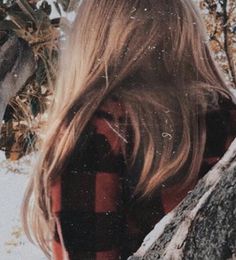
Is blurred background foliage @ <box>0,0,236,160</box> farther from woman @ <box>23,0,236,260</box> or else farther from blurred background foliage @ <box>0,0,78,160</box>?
woman @ <box>23,0,236,260</box>

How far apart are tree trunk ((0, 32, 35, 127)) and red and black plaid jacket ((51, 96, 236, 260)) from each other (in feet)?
8.20

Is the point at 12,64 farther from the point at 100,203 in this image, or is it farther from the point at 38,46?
the point at 100,203

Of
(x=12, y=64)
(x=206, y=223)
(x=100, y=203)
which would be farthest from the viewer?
(x=12, y=64)

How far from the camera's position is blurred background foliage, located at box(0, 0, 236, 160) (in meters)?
3.60

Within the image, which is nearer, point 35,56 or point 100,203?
point 100,203

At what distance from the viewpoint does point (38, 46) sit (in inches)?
144

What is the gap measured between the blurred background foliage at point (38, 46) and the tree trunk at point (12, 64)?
43 millimetres

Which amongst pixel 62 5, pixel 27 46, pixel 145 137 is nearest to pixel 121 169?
pixel 145 137

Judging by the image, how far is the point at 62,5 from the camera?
3.97 m

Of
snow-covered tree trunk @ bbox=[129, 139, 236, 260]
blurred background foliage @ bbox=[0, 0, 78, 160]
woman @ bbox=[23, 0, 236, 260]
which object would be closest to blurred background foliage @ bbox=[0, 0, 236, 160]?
blurred background foliage @ bbox=[0, 0, 78, 160]

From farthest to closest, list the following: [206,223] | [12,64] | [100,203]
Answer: [12,64] → [100,203] → [206,223]

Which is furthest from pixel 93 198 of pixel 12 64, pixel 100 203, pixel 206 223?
pixel 12 64

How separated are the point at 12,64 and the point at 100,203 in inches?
106

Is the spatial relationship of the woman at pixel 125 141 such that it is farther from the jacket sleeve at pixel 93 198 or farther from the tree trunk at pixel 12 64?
the tree trunk at pixel 12 64
